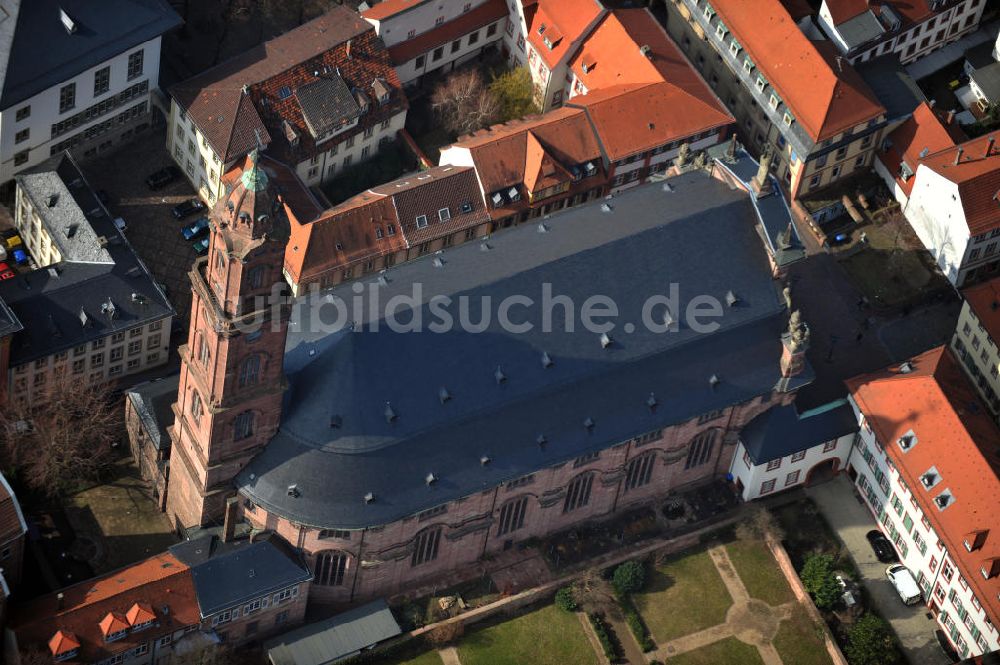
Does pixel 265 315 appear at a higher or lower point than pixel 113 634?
higher

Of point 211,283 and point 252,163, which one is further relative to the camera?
point 211,283

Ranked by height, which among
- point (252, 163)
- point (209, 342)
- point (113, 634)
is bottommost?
point (113, 634)

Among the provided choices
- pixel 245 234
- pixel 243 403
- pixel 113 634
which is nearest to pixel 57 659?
pixel 113 634

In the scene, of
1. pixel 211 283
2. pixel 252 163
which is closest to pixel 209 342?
pixel 211 283

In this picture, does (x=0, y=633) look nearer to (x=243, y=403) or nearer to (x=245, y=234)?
(x=243, y=403)

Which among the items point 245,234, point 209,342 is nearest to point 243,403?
point 209,342

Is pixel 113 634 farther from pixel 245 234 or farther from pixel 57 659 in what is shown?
pixel 245 234

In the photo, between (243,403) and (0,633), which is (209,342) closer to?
(243,403)

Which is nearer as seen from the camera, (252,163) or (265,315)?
(252,163)

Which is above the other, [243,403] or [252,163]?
[252,163]
